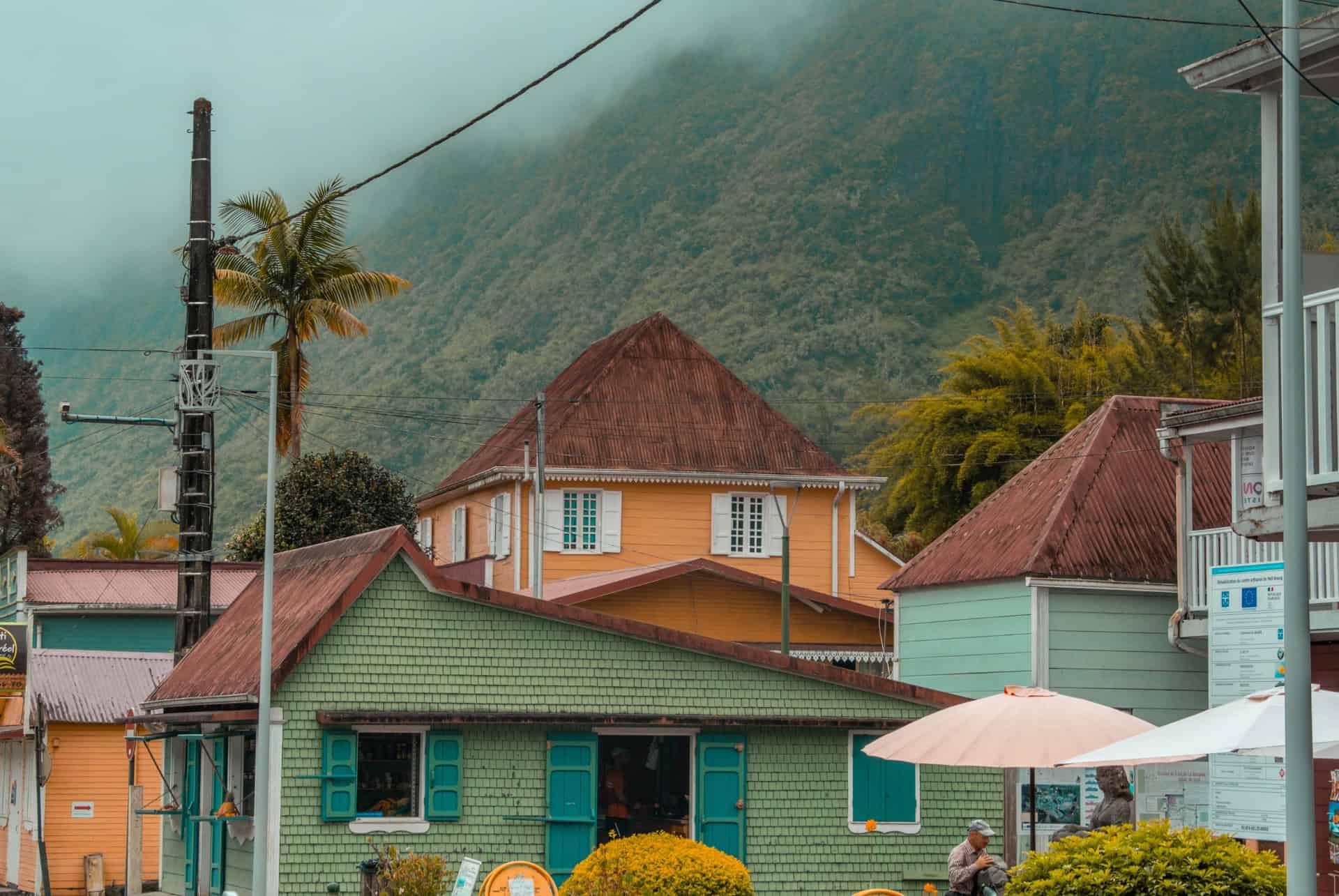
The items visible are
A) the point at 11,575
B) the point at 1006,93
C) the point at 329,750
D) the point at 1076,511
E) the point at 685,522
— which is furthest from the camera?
the point at 1006,93

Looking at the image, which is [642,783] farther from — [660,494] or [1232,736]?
[660,494]

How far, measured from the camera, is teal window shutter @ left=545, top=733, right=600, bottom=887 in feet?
66.2

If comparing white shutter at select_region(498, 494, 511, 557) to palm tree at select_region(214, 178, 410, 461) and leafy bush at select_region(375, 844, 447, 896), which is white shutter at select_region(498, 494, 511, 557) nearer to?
palm tree at select_region(214, 178, 410, 461)

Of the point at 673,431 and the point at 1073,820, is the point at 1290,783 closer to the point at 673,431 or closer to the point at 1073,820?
the point at 1073,820

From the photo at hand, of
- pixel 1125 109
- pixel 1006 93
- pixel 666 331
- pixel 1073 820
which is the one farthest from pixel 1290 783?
pixel 1006 93

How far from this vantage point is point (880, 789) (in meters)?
21.6

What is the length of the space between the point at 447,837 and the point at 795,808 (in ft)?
13.7

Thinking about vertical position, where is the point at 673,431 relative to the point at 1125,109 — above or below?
below

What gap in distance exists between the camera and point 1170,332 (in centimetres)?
5097

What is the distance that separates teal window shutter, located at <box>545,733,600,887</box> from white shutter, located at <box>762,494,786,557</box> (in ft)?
79.1

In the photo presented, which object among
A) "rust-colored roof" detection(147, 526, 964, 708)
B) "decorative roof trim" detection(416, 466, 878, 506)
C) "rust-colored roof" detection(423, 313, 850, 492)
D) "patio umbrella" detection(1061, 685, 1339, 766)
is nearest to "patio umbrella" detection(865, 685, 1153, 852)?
"patio umbrella" detection(1061, 685, 1339, 766)

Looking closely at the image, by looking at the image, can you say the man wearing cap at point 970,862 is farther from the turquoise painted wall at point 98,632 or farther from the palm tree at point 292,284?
the palm tree at point 292,284

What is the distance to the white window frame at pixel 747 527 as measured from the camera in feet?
145

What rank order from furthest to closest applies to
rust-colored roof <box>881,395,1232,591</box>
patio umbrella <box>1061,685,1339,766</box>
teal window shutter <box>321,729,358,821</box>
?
rust-colored roof <box>881,395,1232,591</box>
teal window shutter <box>321,729,358,821</box>
patio umbrella <box>1061,685,1339,766</box>
